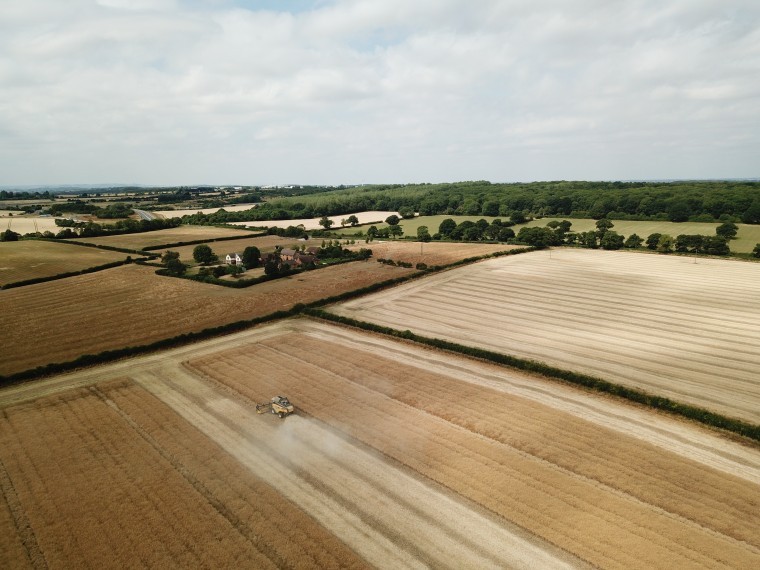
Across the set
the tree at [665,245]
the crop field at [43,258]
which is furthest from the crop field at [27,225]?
the tree at [665,245]

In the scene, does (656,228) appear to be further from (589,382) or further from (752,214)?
(589,382)

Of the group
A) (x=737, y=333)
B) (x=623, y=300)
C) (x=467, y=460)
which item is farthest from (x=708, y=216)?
(x=467, y=460)

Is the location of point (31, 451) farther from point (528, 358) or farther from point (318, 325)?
point (528, 358)

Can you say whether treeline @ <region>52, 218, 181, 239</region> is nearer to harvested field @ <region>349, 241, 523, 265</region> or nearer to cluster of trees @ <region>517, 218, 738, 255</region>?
harvested field @ <region>349, 241, 523, 265</region>

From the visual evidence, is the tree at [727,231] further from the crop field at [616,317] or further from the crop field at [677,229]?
the crop field at [616,317]

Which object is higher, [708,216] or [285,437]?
[708,216]

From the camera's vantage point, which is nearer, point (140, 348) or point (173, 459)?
point (173, 459)
